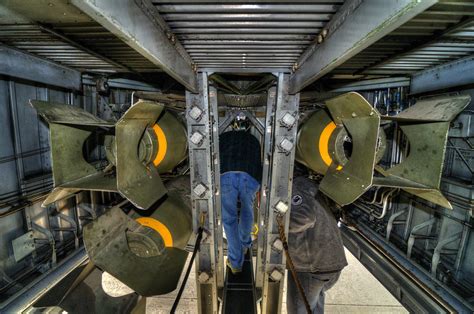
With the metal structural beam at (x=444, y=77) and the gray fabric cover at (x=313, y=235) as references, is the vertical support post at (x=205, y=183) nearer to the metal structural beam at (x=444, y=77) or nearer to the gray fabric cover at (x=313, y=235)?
the gray fabric cover at (x=313, y=235)

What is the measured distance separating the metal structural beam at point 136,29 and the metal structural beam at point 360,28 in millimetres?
1217

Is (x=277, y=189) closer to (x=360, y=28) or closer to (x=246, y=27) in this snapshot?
(x=246, y=27)

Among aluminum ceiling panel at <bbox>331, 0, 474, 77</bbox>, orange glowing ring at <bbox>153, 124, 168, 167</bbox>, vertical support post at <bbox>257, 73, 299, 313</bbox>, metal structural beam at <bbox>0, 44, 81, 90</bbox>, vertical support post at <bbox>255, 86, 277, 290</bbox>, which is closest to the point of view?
aluminum ceiling panel at <bbox>331, 0, 474, 77</bbox>

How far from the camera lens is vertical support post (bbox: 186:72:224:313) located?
2.85 meters

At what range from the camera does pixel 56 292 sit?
98.0 inches

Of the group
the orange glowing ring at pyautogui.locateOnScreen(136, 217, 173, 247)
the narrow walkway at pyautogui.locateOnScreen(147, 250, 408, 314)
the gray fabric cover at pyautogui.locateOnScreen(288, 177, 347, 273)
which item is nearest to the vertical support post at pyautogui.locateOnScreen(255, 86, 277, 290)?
the gray fabric cover at pyautogui.locateOnScreen(288, 177, 347, 273)

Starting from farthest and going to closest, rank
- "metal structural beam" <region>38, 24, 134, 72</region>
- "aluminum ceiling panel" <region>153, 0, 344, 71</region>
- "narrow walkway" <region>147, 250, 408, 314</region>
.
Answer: "narrow walkway" <region>147, 250, 408, 314</region>
"metal structural beam" <region>38, 24, 134, 72</region>
"aluminum ceiling panel" <region>153, 0, 344, 71</region>

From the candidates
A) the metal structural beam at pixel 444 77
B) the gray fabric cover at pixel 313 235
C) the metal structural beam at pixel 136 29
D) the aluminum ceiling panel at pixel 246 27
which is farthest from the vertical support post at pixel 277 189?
the metal structural beam at pixel 444 77

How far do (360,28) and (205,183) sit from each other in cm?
232

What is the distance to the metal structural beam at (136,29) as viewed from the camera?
1005 mm

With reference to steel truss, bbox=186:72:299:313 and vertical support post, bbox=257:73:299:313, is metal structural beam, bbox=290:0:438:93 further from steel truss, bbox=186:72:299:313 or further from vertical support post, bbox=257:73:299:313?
steel truss, bbox=186:72:299:313

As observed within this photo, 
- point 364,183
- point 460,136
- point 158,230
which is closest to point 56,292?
point 158,230

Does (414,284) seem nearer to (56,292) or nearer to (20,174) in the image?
(56,292)

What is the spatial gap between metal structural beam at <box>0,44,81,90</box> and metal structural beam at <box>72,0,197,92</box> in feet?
6.46
